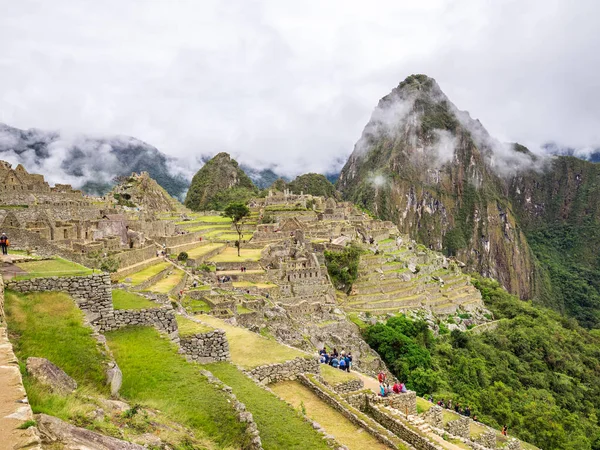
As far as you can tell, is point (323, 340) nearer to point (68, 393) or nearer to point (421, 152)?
point (68, 393)

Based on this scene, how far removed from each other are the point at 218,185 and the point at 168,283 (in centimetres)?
7976

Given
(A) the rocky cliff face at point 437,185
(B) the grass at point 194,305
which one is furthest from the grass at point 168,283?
(A) the rocky cliff face at point 437,185

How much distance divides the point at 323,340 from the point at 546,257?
18947 centimetres

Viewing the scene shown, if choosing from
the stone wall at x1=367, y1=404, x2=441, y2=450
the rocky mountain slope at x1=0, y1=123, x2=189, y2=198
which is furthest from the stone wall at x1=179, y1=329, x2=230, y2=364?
the rocky mountain slope at x1=0, y1=123, x2=189, y2=198

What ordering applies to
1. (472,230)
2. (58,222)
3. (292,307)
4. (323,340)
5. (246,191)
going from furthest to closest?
(472,230)
(246,191)
(292,307)
(323,340)
(58,222)

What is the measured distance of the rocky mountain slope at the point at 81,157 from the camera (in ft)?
145

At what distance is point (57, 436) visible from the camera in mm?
3543

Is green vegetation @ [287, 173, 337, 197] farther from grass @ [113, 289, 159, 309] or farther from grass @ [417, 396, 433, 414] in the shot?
grass @ [113, 289, 159, 309]

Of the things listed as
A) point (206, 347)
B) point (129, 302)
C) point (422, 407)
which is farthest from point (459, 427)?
point (129, 302)

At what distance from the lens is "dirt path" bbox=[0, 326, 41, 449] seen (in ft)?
10.3

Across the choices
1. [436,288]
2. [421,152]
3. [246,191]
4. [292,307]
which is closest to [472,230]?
[421,152]

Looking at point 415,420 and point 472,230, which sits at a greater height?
point 472,230

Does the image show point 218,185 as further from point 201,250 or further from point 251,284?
point 251,284

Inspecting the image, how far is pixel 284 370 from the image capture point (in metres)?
9.91
